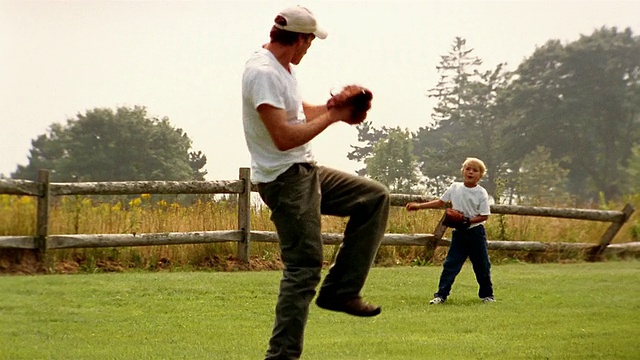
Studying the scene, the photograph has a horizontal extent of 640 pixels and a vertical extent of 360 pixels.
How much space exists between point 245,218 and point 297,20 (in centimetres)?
960

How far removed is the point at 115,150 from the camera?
224 feet

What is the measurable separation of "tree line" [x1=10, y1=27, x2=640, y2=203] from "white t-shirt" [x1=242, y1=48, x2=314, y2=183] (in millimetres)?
59187

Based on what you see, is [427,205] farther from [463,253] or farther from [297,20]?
[297,20]

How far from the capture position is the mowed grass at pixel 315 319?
278 inches

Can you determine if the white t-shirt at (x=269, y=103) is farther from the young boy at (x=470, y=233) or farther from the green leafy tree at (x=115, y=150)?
the green leafy tree at (x=115, y=150)

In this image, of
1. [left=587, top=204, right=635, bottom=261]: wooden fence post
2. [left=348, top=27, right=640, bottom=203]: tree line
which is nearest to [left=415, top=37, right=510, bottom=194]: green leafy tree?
[left=348, top=27, right=640, bottom=203]: tree line

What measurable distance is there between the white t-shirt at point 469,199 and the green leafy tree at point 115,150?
57498mm

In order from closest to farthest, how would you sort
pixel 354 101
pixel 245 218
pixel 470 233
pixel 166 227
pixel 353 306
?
pixel 354 101
pixel 353 306
pixel 470 233
pixel 245 218
pixel 166 227

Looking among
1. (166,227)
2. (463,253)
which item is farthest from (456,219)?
(166,227)

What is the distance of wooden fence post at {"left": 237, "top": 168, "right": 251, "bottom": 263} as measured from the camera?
1434 centimetres

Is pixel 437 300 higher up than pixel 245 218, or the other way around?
pixel 245 218

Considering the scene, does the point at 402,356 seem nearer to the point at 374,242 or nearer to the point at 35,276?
the point at 374,242

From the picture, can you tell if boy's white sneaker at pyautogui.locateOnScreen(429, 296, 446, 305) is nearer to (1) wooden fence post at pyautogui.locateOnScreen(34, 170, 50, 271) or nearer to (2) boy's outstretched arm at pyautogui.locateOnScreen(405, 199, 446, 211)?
(2) boy's outstretched arm at pyautogui.locateOnScreen(405, 199, 446, 211)

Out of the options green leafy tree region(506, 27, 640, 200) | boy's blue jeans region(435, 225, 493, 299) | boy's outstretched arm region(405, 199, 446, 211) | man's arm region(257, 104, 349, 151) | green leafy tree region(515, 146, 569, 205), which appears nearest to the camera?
man's arm region(257, 104, 349, 151)
